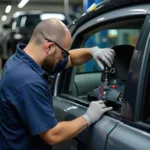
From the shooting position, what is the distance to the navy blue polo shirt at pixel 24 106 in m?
1.72

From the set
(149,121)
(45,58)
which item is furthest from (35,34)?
(149,121)

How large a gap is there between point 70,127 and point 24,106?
0.94 feet

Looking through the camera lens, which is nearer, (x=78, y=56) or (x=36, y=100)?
(x=36, y=100)

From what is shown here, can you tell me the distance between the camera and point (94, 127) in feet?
5.88

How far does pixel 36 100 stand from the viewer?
1.72 meters

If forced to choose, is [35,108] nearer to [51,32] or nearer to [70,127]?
[70,127]

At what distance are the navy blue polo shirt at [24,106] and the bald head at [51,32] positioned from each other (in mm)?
134

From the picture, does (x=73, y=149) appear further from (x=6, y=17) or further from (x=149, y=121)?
(x=6, y=17)

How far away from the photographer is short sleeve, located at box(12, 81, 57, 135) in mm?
1711

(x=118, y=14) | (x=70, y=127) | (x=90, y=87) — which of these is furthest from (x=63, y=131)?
(x=90, y=87)

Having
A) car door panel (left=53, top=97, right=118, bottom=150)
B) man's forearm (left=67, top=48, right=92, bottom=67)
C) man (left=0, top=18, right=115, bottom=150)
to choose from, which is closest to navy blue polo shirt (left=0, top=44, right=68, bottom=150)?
man (left=0, top=18, right=115, bottom=150)

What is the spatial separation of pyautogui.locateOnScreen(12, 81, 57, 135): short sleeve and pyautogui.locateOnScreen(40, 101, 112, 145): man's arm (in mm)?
50

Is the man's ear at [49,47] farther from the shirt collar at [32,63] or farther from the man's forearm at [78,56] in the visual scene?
the man's forearm at [78,56]

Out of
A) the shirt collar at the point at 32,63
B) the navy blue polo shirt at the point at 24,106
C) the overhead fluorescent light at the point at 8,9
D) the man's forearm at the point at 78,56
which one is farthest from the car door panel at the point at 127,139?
the overhead fluorescent light at the point at 8,9
